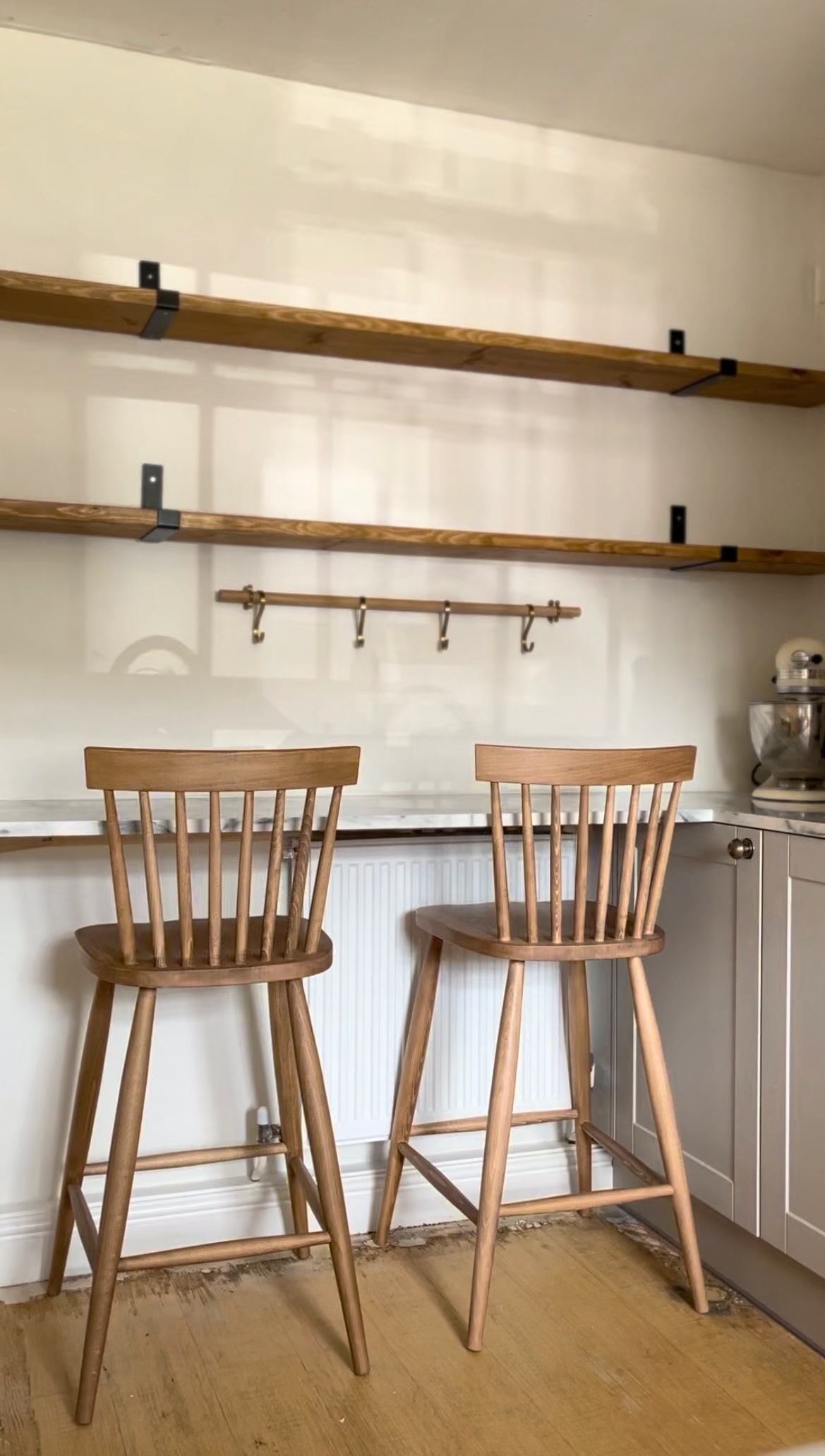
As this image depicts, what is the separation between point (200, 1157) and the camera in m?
2.09

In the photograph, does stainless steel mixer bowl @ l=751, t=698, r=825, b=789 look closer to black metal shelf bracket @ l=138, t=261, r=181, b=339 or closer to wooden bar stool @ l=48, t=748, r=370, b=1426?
wooden bar stool @ l=48, t=748, r=370, b=1426

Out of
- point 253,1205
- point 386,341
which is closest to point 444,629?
point 386,341

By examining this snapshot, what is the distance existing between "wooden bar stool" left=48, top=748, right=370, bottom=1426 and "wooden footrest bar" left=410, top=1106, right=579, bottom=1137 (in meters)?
0.41

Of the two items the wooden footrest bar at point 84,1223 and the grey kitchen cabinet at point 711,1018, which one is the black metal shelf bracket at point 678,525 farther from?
the wooden footrest bar at point 84,1223

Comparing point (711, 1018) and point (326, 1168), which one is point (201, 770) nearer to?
point (326, 1168)

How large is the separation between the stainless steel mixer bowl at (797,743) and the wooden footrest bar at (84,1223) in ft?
4.88

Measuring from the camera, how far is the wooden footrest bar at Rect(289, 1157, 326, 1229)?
1.87 m

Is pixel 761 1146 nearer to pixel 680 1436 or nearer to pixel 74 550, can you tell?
pixel 680 1436

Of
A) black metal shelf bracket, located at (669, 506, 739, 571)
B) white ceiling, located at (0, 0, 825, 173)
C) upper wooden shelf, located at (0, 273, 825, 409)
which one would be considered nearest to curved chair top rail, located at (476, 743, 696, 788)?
black metal shelf bracket, located at (669, 506, 739, 571)

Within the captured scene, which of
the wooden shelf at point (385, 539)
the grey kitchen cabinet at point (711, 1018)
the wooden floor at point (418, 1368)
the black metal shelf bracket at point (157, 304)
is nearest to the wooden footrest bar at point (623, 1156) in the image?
the grey kitchen cabinet at point (711, 1018)

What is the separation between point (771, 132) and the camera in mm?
2631

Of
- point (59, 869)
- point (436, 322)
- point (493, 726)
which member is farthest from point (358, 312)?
point (59, 869)

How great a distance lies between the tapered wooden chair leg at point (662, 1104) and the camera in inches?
79.5

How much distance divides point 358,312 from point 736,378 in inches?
31.7
